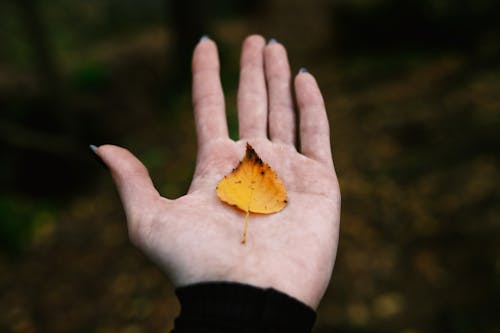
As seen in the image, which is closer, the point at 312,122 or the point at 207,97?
the point at 312,122

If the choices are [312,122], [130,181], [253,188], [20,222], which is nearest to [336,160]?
→ [312,122]

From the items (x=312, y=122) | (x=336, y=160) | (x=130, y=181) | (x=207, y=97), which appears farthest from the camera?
(x=336, y=160)

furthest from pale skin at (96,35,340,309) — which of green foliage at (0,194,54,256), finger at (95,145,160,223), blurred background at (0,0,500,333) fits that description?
green foliage at (0,194,54,256)

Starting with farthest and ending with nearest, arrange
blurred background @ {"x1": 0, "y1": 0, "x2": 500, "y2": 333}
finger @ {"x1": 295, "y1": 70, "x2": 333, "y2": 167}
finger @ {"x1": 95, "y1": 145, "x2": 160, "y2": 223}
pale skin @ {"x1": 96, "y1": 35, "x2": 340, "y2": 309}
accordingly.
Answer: blurred background @ {"x1": 0, "y1": 0, "x2": 500, "y2": 333} < finger @ {"x1": 295, "y1": 70, "x2": 333, "y2": 167} < finger @ {"x1": 95, "y1": 145, "x2": 160, "y2": 223} < pale skin @ {"x1": 96, "y1": 35, "x2": 340, "y2": 309}

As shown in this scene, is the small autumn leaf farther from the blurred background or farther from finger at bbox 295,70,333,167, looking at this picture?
the blurred background

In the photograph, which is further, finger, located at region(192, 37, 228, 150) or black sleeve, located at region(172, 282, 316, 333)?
finger, located at region(192, 37, 228, 150)

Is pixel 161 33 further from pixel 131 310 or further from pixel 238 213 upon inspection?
pixel 238 213

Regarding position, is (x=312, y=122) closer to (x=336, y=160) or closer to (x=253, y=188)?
(x=253, y=188)

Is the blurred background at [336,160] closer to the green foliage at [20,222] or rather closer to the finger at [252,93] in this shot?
the green foliage at [20,222]
